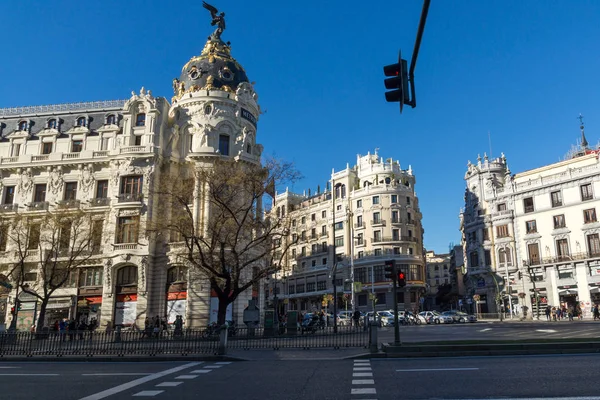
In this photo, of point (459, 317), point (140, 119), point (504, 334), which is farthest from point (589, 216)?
point (140, 119)

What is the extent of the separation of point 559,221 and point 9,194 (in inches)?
2241

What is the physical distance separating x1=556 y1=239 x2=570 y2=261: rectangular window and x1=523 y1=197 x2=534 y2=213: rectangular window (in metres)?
5.08

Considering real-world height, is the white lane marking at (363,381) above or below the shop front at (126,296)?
below

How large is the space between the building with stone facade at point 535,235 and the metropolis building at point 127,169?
32744 mm

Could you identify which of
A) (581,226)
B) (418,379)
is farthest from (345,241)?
(418,379)

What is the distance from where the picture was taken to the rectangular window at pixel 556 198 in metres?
52.8

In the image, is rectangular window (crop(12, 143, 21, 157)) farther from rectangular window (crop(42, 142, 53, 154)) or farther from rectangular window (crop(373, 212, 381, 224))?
rectangular window (crop(373, 212, 381, 224))

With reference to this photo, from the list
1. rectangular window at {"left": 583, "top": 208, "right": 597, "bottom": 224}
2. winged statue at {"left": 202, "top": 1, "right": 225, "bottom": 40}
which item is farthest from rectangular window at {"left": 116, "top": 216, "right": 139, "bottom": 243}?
rectangular window at {"left": 583, "top": 208, "right": 597, "bottom": 224}

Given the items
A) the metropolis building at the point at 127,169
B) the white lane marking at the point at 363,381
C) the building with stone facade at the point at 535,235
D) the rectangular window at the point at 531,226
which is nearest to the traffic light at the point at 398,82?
the white lane marking at the point at 363,381

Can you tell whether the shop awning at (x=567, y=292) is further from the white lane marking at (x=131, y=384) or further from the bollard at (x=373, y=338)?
the white lane marking at (x=131, y=384)

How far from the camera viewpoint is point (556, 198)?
2098 inches

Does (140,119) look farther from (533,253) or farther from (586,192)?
(586,192)

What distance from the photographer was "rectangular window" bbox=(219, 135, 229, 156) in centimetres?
4328

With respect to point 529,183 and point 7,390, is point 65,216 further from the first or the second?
point 529,183
